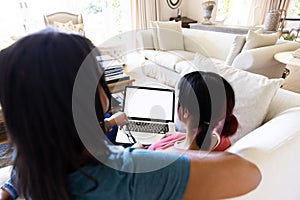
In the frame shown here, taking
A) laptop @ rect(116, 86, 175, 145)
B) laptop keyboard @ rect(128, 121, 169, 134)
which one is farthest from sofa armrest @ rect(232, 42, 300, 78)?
laptop keyboard @ rect(128, 121, 169, 134)

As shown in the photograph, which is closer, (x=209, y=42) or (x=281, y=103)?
(x=281, y=103)

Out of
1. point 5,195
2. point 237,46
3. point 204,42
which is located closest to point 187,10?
point 204,42

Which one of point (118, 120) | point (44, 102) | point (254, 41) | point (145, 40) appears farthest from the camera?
point (145, 40)

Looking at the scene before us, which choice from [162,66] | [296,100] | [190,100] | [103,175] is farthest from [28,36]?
[162,66]

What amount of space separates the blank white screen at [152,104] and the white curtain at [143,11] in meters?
3.62

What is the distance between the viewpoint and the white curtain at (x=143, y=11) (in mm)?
4529

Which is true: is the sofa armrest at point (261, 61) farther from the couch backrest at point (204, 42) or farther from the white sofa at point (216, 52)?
the couch backrest at point (204, 42)

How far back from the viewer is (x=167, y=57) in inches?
114

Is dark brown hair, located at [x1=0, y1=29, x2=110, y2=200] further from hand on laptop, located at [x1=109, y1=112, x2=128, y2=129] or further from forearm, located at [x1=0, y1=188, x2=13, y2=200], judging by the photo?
hand on laptop, located at [x1=109, y1=112, x2=128, y2=129]

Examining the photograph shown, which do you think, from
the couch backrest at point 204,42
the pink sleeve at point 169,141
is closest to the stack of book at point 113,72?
the pink sleeve at point 169,141

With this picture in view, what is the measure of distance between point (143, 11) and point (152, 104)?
3.84m

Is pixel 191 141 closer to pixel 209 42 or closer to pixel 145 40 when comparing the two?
pixel 209 42

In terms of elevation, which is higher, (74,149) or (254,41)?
(74,149)

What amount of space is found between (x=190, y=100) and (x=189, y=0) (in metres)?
5.28
